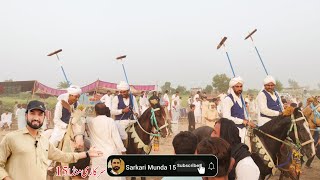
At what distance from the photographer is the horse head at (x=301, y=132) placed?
5.56 meters

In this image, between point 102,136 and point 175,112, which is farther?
point 175,112

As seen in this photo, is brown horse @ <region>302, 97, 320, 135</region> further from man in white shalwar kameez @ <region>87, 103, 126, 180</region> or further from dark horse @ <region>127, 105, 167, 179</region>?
man in white shalwar kameez @ <region>87, 103, 126, 180</region>

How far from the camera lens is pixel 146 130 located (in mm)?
7363

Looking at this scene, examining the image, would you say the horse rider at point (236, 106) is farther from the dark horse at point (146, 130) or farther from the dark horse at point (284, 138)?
the dark horse at point (146, 130)

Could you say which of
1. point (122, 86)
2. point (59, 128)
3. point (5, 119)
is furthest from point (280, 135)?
point (5, 119)

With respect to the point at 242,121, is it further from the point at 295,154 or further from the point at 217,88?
the point at 217,88

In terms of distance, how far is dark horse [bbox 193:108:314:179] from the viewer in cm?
559

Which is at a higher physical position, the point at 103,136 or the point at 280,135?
the point at 103,136

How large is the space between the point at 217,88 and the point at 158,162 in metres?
26.3

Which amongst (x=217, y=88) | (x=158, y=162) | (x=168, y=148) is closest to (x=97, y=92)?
(x=168, y=148)
